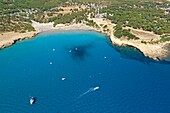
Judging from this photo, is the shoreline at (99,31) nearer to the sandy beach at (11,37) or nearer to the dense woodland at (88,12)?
the sandy beach at (11,37)

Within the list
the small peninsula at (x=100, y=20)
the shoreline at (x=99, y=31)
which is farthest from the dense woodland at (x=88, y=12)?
the shoreline at (x=99, y=31)

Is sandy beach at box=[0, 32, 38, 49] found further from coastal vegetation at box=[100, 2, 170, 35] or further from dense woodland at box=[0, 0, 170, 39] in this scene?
coastal vegetation at box=[100, 2, 170, 35]

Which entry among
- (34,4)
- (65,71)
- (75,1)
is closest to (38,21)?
(34,4)

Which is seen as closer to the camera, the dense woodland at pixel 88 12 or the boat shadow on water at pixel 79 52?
the boat shadow on water at pixel 79 52

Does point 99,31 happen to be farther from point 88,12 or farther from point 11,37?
point 11,37

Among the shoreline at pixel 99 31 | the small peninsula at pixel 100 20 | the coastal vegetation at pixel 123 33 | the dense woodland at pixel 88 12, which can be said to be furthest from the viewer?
the dense woodland at pixel 88 12

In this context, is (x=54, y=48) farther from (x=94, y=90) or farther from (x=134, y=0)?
(x=134, y=0)

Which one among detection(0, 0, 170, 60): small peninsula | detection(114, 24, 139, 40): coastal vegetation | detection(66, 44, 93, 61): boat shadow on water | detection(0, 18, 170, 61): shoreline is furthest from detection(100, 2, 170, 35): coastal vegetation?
detection(66, 44, 93, 61): boat shadow on water

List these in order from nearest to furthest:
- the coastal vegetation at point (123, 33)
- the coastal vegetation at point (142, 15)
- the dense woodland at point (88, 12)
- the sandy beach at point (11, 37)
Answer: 1. the sandy beach at point (11, 37)
2. the coastal vegetation at point (123, 33)
3. the coastal vegetation at point (142, 15)
4. the dense woodland at point (88, 12)

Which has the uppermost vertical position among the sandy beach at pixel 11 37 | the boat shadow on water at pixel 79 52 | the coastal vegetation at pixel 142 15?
the coastal vegetation at pixel 142 15

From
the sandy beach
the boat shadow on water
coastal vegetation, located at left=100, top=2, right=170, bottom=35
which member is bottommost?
the boat shadow on water

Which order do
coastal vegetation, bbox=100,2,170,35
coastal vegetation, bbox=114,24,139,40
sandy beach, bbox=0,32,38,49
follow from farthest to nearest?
coastal vegetation, bbox=100,2,170,35 → coastal vegetation, bbox=114,24,139,40 → sandy beach, bbox=0,32,38,49
